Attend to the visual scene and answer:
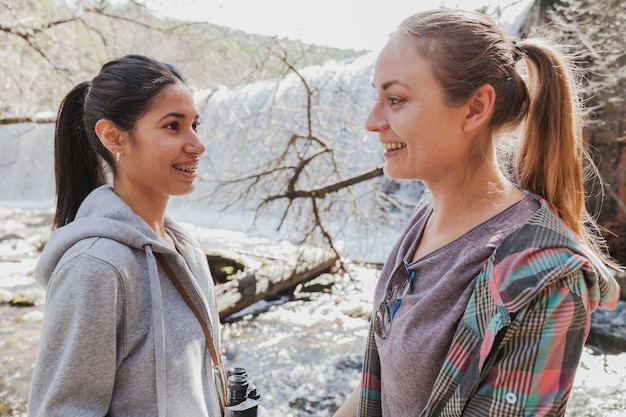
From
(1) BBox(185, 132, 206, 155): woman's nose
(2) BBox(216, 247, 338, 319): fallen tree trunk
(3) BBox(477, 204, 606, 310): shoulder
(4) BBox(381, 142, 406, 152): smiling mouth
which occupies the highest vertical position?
(4) BBox(381, 142, 406, 152): smiling mouth

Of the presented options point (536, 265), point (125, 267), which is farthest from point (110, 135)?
point (536, 265)

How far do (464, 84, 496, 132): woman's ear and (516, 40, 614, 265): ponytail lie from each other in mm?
133

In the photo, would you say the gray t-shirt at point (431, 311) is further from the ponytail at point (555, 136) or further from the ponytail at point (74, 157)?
the ponytail at point (74, 157)

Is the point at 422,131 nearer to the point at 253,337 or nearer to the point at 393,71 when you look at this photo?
the point at 393,71

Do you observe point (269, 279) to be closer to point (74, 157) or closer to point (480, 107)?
point (74, 157)

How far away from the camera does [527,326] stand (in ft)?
3.54

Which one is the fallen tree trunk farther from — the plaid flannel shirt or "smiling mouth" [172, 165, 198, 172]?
the plaid flannel shirt

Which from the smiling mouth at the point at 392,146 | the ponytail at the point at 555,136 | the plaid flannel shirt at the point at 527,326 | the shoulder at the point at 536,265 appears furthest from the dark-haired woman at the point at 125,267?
the ponytail at the point at 555,136

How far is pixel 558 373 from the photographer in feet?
3.54

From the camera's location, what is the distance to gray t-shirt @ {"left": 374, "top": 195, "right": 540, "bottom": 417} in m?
1.22

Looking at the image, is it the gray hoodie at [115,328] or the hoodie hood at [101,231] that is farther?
the hoodie hood at [101,231]

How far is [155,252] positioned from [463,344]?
945 millimetres

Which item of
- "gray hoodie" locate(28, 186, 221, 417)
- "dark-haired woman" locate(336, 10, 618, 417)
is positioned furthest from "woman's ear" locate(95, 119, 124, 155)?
"dark-haired woman" locate(336, 10, 618, 417)

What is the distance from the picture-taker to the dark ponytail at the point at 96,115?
66.4 inches
